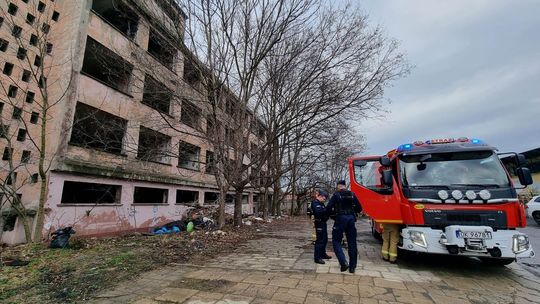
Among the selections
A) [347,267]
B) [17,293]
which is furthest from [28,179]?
[347,267]

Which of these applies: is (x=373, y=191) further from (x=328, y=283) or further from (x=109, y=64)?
(x=109, y=64)

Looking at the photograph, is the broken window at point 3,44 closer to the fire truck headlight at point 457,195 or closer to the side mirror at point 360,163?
the side mirror at point 360,163

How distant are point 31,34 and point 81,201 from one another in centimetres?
672

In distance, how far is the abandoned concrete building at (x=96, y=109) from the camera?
10156 millimetres

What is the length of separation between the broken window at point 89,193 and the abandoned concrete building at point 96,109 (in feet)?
0.13

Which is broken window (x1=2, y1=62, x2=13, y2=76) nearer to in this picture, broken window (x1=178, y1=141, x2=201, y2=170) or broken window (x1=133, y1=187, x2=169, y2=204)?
broken window (x1=133, y1=187, x2=169, y2=204)

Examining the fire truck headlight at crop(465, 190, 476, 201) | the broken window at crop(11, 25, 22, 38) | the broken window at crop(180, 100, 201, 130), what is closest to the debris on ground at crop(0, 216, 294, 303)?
the broken window at crop(180, 100, 201, 130)

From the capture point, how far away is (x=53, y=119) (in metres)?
10.9

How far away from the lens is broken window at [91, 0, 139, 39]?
45.5 ft

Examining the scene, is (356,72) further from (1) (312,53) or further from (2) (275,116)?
(2) (275,116)

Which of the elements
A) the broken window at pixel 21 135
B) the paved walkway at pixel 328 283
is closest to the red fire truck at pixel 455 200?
the paved walkway at pixel 328 283

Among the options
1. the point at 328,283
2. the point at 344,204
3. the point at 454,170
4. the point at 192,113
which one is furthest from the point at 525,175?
the point at 192,113

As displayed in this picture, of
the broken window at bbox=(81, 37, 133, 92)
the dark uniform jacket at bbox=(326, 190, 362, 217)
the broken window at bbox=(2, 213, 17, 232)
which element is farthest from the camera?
the broken window at bbox=(81, 37, 133, 92)

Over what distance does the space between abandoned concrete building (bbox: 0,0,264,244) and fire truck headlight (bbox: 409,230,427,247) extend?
7717 millimetres
